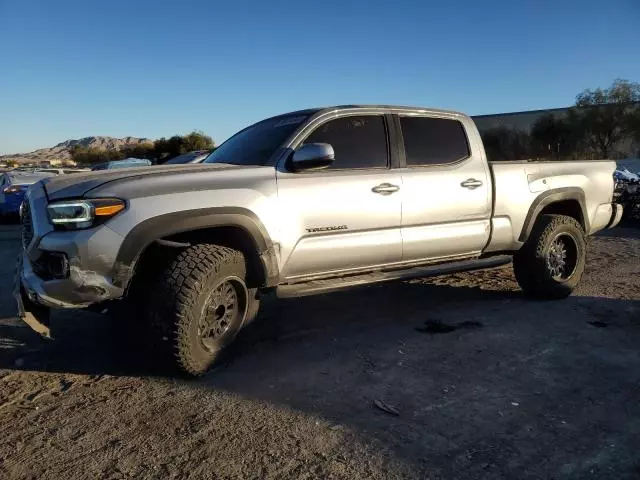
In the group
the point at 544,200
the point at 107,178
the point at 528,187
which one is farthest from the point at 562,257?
the point at 107,178

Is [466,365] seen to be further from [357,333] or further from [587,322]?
[587,322]

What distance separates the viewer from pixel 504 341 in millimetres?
4559

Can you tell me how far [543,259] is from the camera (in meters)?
5.72

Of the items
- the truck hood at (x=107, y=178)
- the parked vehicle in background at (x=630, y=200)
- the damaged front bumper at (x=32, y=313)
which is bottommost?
the parked vehicle in background at (x=630, y=200)

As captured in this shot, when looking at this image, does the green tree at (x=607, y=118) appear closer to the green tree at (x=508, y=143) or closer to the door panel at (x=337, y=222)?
the green tree at (x=508, y=143)

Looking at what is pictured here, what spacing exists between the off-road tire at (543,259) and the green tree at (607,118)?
159 ft

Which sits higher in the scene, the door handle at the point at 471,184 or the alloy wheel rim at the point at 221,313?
the door handle at the point at 471,184

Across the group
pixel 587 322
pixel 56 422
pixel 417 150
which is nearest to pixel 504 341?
pixel 587 322

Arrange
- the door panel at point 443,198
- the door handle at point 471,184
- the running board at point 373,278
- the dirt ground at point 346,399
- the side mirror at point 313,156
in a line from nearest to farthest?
the dirt ground at point 346,399, the side mirror at point 313,156, the running board at point 373,278, the door panel at point 443,198, the door handle at point 471,184

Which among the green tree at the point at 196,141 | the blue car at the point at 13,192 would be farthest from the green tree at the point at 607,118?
the blue car at the point at 13,192

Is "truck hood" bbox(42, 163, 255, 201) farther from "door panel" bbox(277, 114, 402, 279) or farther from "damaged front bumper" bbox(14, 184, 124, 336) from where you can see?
"door panel" bbox(277, 114, 402, 279)

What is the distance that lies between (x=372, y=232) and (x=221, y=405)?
192 centimetres

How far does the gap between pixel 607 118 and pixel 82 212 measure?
5352 centimetres

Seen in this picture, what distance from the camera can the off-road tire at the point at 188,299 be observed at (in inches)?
143
